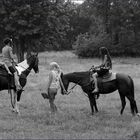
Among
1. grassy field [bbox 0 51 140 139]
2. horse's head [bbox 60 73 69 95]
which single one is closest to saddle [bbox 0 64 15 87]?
grassy field [bbox 0 51 140 139]

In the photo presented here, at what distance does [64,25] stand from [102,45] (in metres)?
8.01

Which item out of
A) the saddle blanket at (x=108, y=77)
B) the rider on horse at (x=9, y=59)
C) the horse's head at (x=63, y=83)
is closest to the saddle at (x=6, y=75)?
the rider on horse at (x=9, y=59)

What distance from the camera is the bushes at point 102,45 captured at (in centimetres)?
5847

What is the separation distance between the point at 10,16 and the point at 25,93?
99.3 feet

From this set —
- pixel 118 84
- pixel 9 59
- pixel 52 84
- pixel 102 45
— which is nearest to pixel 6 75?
pixel 9 59

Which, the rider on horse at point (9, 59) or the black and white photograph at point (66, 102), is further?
the rider on horse at point (9, 59)

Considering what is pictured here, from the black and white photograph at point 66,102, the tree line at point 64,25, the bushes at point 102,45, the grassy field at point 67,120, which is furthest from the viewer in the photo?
the bushes at point 102,45

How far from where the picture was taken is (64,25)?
5447cm

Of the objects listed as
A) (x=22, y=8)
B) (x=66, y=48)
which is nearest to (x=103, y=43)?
(x=22, y=8)

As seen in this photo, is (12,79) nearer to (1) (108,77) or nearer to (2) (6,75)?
(2) (6,75)

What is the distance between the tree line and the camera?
49.0m

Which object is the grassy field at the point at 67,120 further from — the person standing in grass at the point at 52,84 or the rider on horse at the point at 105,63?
the rider on horse at the point at 105,63

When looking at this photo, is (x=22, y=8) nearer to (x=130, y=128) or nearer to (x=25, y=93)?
(x=25, y=93)

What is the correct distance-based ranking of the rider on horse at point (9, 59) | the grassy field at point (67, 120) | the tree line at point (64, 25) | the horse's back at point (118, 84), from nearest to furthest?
the grassy field at point (67, 120), the horse's back at point (118, 84), the rider on horse at point (9, 59), the tree line at point (64, 25)
